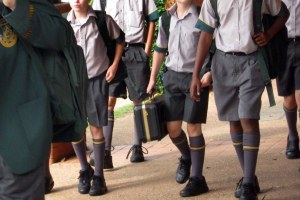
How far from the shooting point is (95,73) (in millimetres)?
6785

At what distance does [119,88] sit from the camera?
25.5 ft

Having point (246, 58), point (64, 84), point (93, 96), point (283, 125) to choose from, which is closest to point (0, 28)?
point (64, 84)

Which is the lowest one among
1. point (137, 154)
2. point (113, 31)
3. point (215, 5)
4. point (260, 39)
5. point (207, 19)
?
point (137, 154)

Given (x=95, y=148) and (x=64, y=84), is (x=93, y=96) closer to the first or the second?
(x=95, y=148)

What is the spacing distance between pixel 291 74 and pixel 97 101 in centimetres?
197

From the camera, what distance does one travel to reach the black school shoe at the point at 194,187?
6.32 m

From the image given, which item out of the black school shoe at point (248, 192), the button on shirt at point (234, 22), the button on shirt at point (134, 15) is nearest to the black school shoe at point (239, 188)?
the black school shoe at point (248, 192)

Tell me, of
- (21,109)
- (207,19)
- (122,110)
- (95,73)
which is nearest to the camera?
(21,109)

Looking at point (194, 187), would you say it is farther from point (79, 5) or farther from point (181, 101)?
point (79, 5)

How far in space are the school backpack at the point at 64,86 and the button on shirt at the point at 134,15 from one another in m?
3.52

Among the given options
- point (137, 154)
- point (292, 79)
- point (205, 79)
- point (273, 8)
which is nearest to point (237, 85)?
point (205, 79)

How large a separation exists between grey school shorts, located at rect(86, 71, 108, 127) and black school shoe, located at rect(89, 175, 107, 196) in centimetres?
51

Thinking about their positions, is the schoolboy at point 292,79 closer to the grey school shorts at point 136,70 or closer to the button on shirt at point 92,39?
the grey school shorts at point 136,70

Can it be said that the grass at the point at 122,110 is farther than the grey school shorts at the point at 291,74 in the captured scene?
Yes
